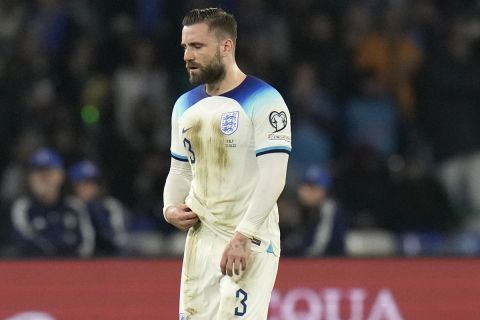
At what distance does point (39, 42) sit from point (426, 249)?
4.10 m

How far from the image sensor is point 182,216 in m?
6.87

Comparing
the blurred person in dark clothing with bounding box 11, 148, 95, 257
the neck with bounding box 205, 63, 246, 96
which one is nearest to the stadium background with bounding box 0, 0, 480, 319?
the blurred person in dark clothing with bounding box 11, 148, 95, 257

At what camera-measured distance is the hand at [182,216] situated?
6.87 m

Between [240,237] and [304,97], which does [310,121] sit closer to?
[304,97]

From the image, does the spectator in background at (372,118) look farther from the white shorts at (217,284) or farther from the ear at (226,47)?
the ear at (226,47)

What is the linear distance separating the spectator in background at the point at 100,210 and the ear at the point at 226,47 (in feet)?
14.1

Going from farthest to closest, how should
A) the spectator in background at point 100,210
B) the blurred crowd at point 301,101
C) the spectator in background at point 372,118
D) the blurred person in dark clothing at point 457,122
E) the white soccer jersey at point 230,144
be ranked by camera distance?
the spectator in background at point 372,118
the blurred person in dark clothing at point 457,122
the blurred crowd at point 301,101
the spectator in background at point 100,210
the white soccer jersey at point 230,144

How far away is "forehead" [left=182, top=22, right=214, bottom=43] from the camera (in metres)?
6.66

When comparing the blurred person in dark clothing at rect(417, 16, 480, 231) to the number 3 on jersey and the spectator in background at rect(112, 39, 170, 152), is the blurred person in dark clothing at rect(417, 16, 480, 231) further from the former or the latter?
the number 3 on jersey

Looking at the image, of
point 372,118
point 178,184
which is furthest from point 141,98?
point 178,184

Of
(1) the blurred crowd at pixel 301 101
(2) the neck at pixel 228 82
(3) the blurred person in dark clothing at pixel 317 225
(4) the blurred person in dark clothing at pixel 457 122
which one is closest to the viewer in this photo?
(2) the neck at pixel 228 82

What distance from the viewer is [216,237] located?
685cm

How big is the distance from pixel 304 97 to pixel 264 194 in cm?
657

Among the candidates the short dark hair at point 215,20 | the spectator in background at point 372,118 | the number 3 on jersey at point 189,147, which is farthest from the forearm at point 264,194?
the spectator in background at point 372,118
